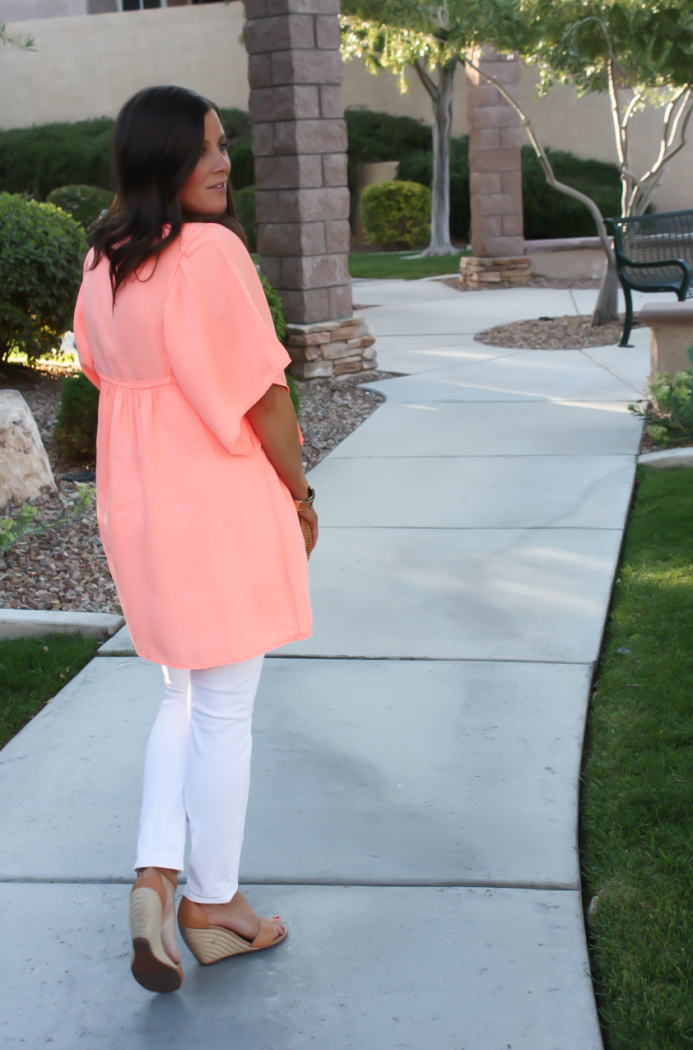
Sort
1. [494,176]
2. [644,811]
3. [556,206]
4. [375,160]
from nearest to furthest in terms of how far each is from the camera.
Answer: [644,811] < [494,176] < [556,206] < [375,160]

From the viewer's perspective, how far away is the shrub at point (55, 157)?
82.6 ft

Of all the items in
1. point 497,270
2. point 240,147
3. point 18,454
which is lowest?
point 18,454

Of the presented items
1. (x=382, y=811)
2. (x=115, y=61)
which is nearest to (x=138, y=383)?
(x=382, y=811)

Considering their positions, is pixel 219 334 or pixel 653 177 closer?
pixel 219 334

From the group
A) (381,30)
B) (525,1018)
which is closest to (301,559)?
(525,1018)

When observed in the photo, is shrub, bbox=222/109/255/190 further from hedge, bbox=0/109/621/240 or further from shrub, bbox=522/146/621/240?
shrub, bbox=522/146/621/240

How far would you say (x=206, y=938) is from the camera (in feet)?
6.90

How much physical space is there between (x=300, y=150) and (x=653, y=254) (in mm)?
4085

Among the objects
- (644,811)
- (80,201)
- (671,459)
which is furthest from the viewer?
(80,201)

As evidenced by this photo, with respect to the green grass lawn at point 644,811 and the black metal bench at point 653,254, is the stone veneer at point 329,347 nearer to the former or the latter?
the black metal bench at point 653,254

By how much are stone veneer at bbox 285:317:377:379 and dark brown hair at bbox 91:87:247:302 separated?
6117 millimetres

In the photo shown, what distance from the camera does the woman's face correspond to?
1.86m

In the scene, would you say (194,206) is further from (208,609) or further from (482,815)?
(482,815)

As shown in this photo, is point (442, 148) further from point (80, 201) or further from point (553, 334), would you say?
point (553, 334)
